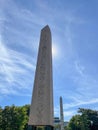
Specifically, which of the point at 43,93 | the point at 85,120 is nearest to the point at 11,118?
the point at 85,120

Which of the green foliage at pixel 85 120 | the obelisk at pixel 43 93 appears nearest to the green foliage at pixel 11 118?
the green foliage at pixel 85 120

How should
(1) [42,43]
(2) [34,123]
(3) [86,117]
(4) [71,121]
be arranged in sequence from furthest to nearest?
(4) [71,121] < (3) [86,117] < (1) [42,43] < (2) [34,123]

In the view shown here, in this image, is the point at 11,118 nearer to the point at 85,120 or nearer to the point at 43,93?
the point at 85,120

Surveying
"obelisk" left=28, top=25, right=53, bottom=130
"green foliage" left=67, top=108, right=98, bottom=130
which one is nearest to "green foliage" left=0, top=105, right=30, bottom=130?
"green foliage" left=67, top=108, right=98, bottom=130

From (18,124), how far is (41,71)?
2013cm

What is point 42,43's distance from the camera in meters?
8.98

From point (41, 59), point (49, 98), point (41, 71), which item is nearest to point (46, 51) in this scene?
point (41, 59)

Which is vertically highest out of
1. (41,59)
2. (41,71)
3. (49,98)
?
(41,59)

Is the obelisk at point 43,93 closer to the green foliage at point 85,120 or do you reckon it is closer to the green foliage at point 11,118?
the green foliage at point 11,118

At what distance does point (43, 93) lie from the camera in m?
7.46

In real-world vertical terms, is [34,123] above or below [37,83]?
below

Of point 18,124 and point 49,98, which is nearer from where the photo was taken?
point 49,98

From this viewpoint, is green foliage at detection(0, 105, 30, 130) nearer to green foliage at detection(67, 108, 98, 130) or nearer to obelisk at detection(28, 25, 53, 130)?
green foliage at detection(67, 108, 98, 130)

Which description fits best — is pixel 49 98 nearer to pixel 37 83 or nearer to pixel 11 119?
pixel 37 83
